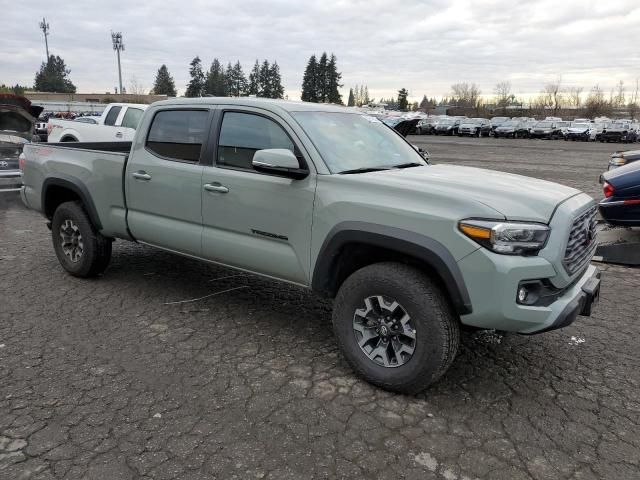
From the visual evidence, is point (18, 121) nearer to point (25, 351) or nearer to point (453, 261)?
point (25, 351)

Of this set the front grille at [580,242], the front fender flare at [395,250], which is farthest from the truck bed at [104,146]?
the front grille at [580,242]

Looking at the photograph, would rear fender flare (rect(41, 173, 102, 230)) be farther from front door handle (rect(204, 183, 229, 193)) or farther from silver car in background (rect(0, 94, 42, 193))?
silver car in background (rect(0, 94, 42, 193))

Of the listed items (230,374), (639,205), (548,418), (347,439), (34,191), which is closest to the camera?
(347,439)

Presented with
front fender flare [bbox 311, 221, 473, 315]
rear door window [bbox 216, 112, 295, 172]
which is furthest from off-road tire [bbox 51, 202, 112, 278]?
front fender flare [bbox 311, 221, 473, 315]

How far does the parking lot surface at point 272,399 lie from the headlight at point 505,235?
1.02 metres

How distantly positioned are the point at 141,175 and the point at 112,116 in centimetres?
848

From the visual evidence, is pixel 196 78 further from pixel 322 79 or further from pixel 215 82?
pixel 322 79

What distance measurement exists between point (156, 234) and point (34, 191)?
6.56 feet

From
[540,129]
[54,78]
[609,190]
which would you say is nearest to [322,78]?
[54,78]

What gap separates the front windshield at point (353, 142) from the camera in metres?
3.89

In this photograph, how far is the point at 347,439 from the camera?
9.65 ft

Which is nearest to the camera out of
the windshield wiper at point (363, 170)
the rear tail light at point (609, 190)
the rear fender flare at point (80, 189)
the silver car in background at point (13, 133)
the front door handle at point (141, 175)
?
the windshield wiper at point (363, 170)

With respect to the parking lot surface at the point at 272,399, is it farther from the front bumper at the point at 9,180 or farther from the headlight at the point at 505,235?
Result: the front bumper at the point at 9,180

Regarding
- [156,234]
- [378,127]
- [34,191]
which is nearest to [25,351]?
[156,234]
